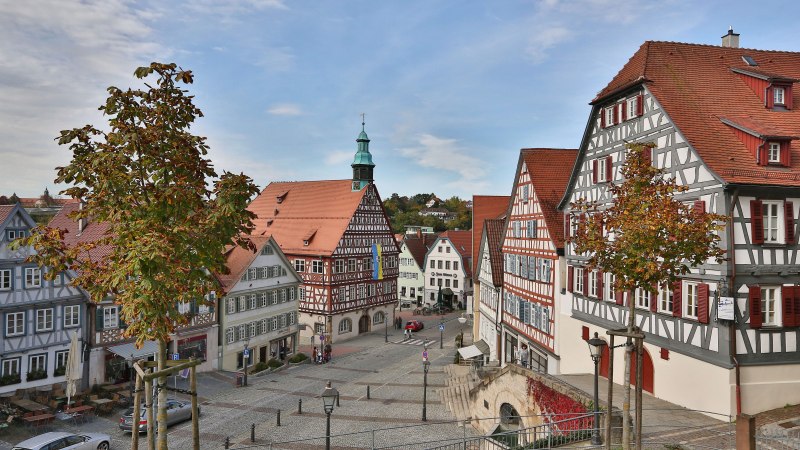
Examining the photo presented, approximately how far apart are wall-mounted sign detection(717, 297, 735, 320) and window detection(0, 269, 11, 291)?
25.9m

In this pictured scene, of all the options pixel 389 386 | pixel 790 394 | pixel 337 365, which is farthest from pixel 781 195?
pixel 337 365

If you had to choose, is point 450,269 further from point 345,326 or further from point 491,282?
point 491,282

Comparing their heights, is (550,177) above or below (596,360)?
above

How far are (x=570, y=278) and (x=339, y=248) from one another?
2480cm

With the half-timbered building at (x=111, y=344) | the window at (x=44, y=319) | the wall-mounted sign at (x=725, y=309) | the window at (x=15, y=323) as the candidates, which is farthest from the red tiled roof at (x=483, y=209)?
the window at (x=15, y=323)

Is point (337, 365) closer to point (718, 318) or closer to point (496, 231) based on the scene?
point (496, 231)

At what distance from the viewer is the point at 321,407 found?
83.6ft

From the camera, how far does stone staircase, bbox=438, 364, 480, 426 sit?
2506cm

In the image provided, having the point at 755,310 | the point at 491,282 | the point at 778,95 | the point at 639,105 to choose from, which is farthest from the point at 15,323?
the point at 778,95

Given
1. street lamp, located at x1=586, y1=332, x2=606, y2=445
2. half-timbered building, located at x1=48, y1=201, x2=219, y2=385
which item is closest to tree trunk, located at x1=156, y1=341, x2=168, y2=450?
street lamp, located at x1=586, y1=332, x2=606, y2=445

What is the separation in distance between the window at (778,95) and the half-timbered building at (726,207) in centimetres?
3

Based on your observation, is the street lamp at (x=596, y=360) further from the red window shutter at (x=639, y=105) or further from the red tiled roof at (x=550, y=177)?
the red tiled roof at (x=550, y=177)

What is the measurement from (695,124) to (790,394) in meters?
8.19

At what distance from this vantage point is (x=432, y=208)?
166 meters
